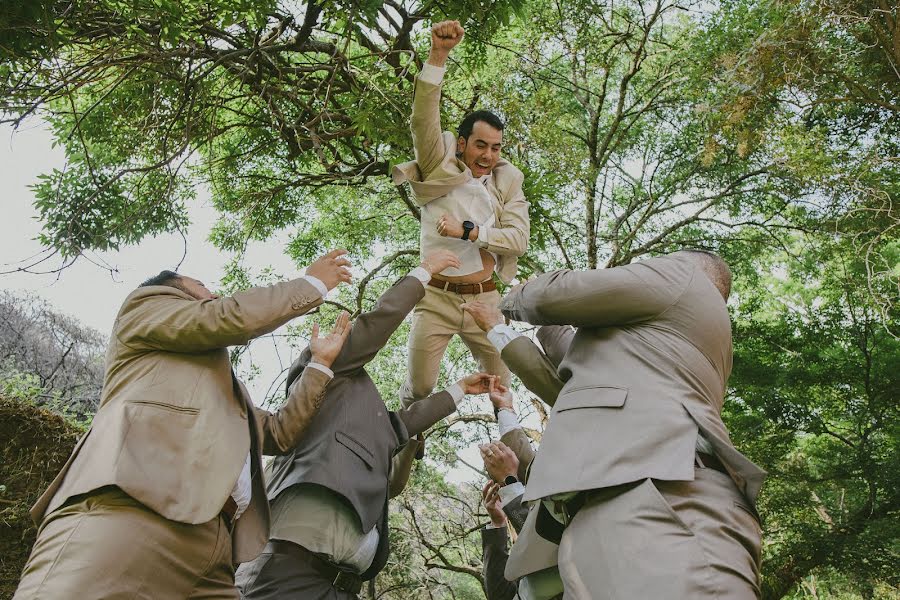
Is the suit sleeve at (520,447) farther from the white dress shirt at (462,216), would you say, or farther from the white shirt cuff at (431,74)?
the white shirt cuff at (431,74)

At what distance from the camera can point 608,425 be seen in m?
2.09

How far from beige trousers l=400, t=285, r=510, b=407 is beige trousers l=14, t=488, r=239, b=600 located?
2040mm

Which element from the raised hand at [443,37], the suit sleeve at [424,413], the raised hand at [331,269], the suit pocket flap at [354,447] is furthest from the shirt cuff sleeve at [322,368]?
the raised hand at [443,37]

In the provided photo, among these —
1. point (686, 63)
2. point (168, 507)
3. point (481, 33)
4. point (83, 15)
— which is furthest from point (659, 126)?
point (168, 507)

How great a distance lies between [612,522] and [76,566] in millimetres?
1566

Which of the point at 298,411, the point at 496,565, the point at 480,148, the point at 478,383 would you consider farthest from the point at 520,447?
the point at 480,148

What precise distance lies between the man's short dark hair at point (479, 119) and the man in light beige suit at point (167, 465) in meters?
1.77

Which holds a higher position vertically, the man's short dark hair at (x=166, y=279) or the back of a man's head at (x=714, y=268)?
the back of a man's head at (x=714, y=268)

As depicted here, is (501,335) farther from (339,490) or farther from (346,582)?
(346,582)

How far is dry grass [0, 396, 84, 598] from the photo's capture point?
4223mm

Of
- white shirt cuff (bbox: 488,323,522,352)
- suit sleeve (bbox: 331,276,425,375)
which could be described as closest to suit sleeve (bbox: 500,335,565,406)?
white shirt cuff (bbox: 488,323,522,352)

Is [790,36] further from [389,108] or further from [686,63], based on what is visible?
[686,63]

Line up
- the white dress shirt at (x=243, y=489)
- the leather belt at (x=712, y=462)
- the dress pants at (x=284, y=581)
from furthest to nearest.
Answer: the dress pants at (x=284, y=581), the white dress shirt at (x=243, y=489), the leather belt at (x=712, y=462)

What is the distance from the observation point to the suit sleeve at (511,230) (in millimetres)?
3957
